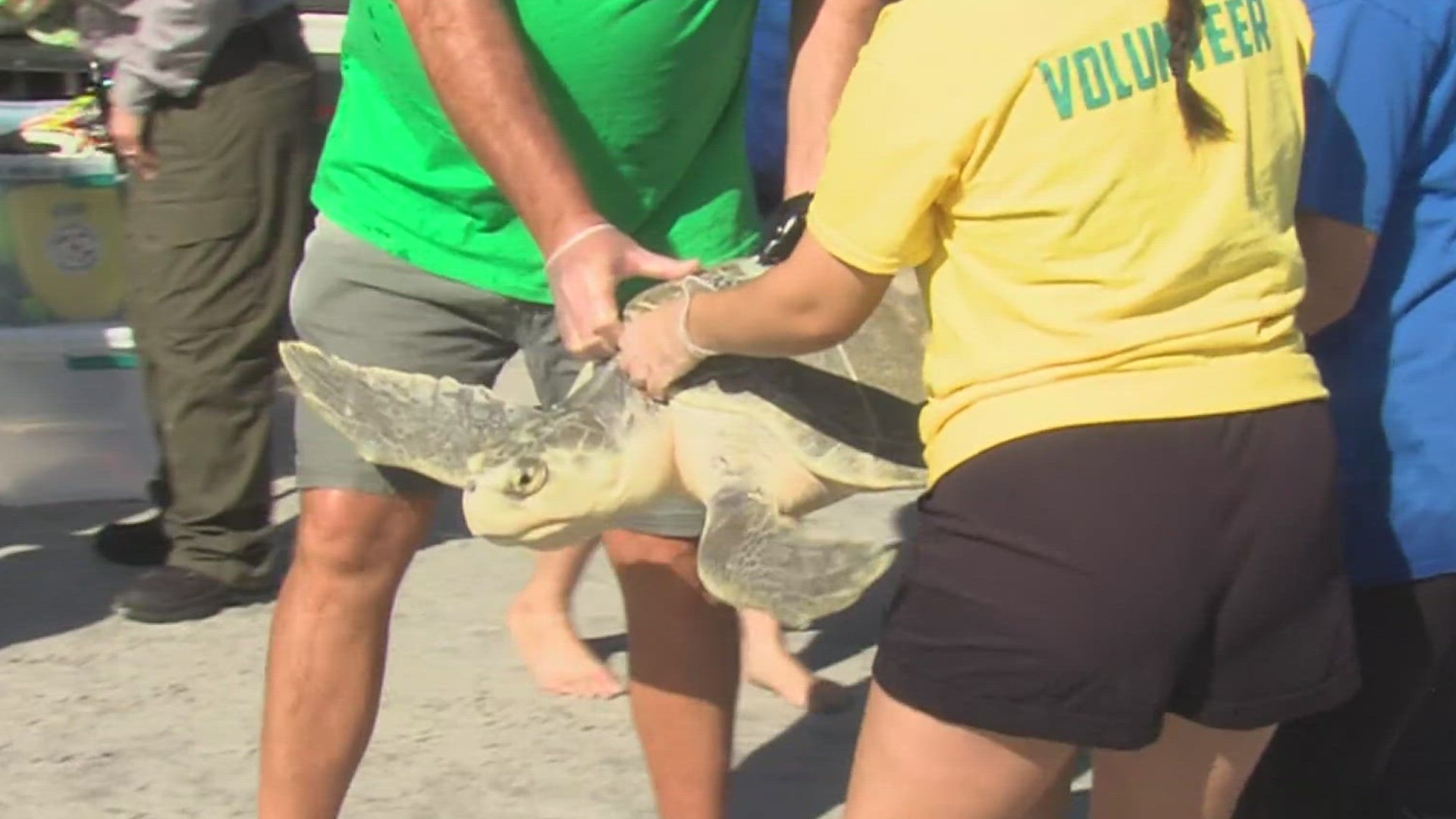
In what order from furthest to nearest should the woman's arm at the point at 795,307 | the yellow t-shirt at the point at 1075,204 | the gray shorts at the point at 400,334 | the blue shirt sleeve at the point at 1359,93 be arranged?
the gray shorts at the point at 400,334
the blue shirt sleeve at the point at 1359,93
the woman's arm at the point at 795,307
the yellow t-shirt at the point at 1075,204

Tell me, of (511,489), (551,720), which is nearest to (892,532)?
(511,489)

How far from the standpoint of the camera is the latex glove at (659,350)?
2248 millimetres

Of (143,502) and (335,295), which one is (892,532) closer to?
(335,295)

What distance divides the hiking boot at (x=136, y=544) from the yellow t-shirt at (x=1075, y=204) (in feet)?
9.58

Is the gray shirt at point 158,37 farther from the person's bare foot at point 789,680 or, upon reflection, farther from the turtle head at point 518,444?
the turtle head at point 518,444

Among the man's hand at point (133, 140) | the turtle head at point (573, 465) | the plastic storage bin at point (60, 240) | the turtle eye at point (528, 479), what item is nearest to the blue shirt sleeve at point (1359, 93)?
the turtle head at point (573, 465)

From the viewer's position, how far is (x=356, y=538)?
9.11 ft

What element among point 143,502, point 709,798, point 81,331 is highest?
point 709,798

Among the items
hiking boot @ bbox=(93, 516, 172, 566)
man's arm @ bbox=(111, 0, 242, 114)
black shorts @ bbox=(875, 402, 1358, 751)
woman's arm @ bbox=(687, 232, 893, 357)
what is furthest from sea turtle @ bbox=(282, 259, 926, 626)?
hiking boot @ bbox=(93, 516, 172, 566)

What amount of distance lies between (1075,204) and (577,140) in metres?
0.88

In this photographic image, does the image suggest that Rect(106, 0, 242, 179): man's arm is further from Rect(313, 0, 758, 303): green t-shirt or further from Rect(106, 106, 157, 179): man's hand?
Rect(313, 0, 758, 303): green t-shirt

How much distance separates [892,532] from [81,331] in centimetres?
278

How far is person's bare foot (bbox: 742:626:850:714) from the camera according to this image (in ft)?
12.8

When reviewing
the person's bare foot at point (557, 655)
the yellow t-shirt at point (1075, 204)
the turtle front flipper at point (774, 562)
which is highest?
the yellow t-shirt at point (1075, 204)
